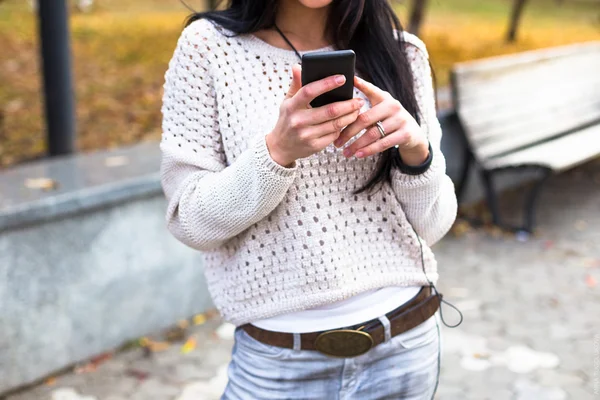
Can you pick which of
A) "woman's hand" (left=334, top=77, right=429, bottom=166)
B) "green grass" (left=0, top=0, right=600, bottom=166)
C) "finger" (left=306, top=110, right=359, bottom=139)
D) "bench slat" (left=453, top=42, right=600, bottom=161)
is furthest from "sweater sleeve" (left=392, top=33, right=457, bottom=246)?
"bench slat" (left=453, top=42, right=600, bottom=161)

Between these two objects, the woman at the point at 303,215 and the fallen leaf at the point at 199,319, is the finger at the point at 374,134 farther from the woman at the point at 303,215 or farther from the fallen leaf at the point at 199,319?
the fallen leaf at the point at 199,319

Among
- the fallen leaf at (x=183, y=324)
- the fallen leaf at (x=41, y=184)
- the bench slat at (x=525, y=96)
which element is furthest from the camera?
the bench slat at (x=525, y=96)

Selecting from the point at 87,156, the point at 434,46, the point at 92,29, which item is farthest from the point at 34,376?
the point at 434,46

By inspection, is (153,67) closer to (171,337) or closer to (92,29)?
(92,29)

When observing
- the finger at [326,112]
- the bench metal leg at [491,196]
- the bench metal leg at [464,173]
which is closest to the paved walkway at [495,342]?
the bench metal leg at [491,196]

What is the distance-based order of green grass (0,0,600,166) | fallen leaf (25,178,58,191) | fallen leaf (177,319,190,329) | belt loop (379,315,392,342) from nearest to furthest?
belt loop (379,315,392,342)
fallen leaf (25,178,58,191)
fallen leaf (177,319,190,329)
green grass (0,0,600,166)

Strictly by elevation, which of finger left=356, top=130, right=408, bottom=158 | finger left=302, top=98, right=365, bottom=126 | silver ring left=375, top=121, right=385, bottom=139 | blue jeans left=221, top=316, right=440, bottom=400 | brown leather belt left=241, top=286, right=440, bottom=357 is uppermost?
finger left=302, top=98, right=365, bottom=126

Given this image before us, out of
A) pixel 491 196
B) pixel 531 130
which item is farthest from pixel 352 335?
pixel 531 130

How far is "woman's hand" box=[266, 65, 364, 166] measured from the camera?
121 cm

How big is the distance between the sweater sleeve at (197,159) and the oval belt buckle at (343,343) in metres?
0.29

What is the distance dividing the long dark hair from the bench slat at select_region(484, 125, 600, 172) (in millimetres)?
3544

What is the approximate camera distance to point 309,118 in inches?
48.6

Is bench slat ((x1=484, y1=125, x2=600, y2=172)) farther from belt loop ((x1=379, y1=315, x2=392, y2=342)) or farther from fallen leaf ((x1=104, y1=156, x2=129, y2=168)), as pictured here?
belt loop ((x1=379, y1=315, x2=392, y2=342))

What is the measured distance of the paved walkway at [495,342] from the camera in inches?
127
